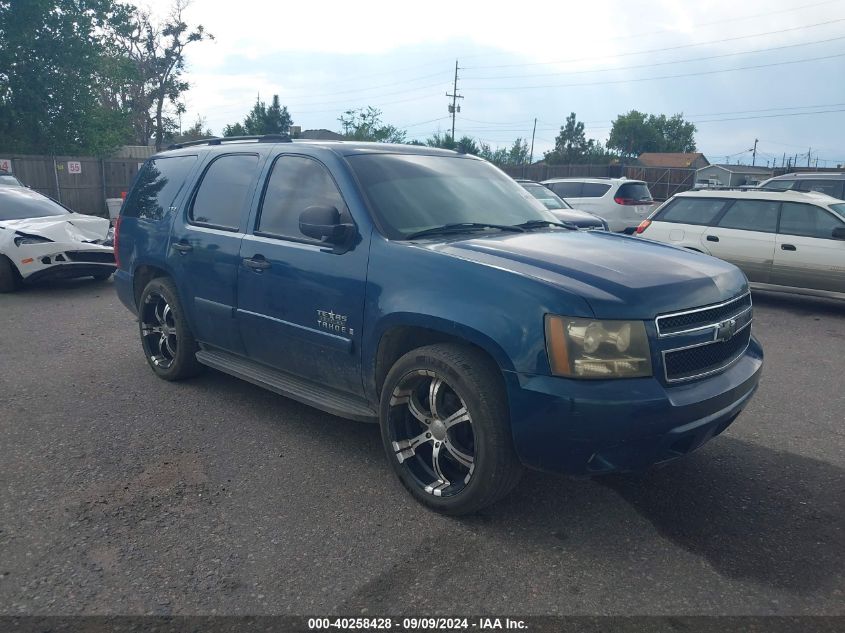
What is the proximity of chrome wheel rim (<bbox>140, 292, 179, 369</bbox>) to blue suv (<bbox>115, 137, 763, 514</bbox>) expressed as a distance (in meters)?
0.28

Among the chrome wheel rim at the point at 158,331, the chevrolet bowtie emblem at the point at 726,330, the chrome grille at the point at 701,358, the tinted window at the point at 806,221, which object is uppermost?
the tinted window at the point at 806,221

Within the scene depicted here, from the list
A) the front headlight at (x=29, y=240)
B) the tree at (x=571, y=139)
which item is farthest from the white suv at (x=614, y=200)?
the tree at (x=571, y=139)

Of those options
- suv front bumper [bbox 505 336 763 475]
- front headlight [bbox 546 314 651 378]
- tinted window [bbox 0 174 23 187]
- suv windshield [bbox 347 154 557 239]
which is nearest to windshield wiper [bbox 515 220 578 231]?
suv windshield [bbox 347 154 557 239]

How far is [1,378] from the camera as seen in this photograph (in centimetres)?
544

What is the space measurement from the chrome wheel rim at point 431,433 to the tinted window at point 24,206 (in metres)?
8.92

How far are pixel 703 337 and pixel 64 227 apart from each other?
928cm

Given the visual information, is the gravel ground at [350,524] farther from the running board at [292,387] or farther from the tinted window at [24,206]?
the tinted window at [24,206]

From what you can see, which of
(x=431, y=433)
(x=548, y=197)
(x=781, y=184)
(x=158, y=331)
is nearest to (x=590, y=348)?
(x=431, y=433)

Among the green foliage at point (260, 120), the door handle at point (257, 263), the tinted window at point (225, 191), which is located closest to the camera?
the door handle at point (257, 263)

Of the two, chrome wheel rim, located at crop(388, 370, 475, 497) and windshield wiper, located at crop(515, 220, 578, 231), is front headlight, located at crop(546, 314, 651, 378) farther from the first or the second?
windshield wiper, located at crop(515, 220, 578, 231)

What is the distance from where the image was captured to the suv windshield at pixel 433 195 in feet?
12.4

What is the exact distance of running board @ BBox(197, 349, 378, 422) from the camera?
12.2 ft

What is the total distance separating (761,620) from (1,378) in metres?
5.63

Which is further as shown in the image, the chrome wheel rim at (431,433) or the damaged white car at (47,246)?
the damaged white car at (47,246)
